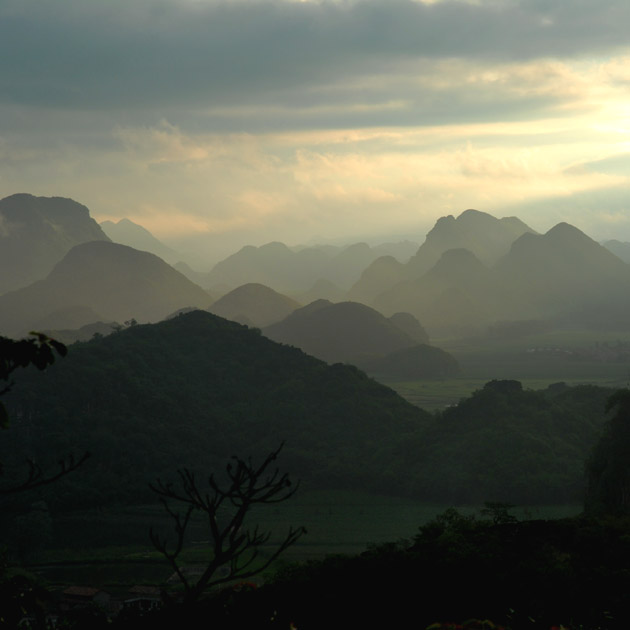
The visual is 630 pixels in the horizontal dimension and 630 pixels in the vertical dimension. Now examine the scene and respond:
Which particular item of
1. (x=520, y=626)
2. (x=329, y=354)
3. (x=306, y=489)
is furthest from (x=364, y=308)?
(x=520, y=626)

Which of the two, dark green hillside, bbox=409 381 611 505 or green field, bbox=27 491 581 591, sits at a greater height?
dark green hillside, bbox=409 381 611 505

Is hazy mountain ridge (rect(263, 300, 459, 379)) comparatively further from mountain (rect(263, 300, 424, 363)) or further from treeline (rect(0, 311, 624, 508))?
treeline (rect(0, 311, 624, 508))

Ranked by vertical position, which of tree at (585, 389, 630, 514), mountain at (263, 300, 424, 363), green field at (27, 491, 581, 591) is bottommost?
green field at (27, 491, 581, 591)

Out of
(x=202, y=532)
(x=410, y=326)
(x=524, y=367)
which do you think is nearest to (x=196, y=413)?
(x=202, y=532)

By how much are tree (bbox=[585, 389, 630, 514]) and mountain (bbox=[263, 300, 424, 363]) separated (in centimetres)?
11396

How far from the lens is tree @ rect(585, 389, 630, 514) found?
39.5 metres

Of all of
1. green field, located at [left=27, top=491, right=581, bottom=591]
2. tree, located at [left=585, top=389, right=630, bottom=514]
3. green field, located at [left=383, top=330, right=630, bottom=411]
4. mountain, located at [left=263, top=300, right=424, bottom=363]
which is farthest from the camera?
mountain, located at [left=263, top=300, right=424, bottom=363]

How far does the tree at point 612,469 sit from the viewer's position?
39469 millimetres

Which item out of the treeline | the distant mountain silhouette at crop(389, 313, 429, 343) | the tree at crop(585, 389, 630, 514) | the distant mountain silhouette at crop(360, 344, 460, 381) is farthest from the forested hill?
the distant mountain silhouette at crop(389, 313, 429, 343)

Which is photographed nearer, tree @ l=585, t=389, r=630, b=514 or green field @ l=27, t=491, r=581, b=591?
tree @ l=585, t=389, r=630, b=514

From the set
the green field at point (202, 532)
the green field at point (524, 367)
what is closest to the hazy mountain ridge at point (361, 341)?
the green field at point (524, 367)

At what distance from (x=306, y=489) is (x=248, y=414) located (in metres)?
15.1

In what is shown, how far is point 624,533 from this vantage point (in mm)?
26969

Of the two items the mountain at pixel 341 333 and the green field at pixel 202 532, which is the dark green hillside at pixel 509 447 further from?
the mountain at pixel 341 333
